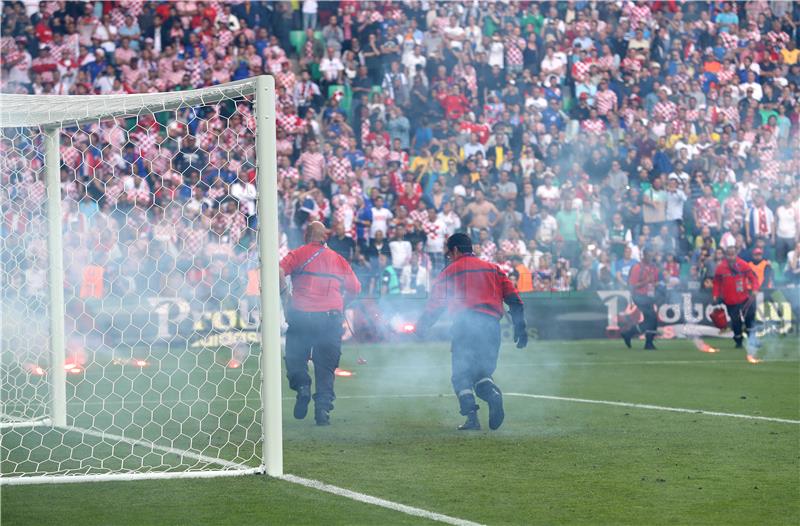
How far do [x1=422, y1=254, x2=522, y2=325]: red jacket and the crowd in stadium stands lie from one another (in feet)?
28.1

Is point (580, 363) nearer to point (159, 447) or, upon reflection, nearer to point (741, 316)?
point (741, 316)

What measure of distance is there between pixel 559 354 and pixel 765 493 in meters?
11.7

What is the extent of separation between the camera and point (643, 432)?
1014cm

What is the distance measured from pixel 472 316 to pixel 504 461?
2.33 metres

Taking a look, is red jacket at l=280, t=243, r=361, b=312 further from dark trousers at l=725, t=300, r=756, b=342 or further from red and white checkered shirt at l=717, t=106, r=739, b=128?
red and white checkered shirt at l=717, t=106, r=739, b=128

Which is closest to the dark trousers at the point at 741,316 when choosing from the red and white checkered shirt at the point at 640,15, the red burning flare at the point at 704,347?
the red burning flare at the point at 704,347

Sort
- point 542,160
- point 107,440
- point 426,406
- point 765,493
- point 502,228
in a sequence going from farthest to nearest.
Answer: point 542,160 < point 502,228 < point 426,406 < point 107,440 < point 765,493

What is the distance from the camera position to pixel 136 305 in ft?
62.1

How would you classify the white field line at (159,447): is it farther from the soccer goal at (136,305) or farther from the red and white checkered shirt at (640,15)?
the red and white checkered shirt at (640,15)

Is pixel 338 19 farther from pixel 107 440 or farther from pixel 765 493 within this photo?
pixel 765 493

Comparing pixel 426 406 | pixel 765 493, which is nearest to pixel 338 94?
pixel 426 406

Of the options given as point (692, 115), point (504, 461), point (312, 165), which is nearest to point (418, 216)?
point (312, 165)

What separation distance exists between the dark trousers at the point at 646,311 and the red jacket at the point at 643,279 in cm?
9

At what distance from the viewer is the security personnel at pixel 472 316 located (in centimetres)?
1043
